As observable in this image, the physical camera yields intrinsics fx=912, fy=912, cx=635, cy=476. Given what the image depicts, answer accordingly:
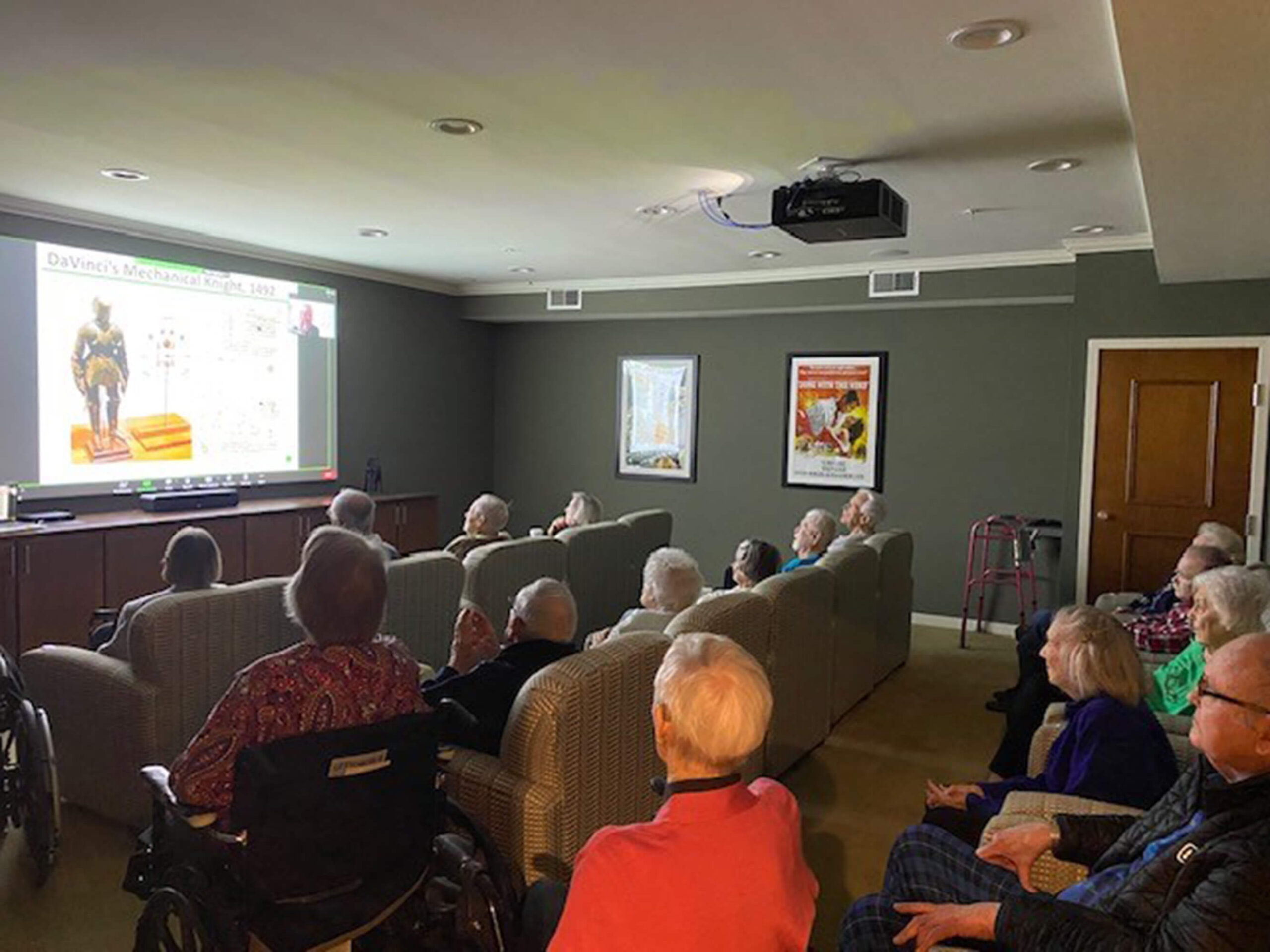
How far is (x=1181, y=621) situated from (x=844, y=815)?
1.65 metres

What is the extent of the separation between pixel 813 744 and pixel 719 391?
13.3ft

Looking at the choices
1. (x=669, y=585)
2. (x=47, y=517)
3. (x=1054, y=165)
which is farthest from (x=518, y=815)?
(x=47, y=517)

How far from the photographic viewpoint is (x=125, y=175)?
14.3 ft

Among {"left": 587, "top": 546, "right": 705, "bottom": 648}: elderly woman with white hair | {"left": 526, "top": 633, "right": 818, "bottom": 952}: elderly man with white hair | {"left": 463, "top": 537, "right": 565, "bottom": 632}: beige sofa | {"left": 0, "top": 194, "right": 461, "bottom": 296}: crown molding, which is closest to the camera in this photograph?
{"left": 526, "top": 633, "right": 818, "bottom": 952}: elderly man with white hair

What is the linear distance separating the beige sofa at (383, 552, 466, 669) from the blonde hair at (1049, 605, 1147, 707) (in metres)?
2.35

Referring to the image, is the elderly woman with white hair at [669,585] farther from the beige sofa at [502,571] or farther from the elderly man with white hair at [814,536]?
the elderly man with white hair at [814,536]

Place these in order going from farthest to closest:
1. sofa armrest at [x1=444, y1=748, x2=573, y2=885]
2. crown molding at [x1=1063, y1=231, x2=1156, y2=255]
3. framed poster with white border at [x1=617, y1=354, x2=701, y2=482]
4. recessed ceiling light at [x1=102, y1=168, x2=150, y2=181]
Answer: framed poster with white border at [x1=617, y1=354, x2=701, y2=482], crown molding at [x1=1063, y1=231, x2=1156, y2=255], recessed ceiling light at [x1=102, y1=168, x2=150, y2=181], sofa armrest at [x1=444, y1=748, x2=573, y2=885]

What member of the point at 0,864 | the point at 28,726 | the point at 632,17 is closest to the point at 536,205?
the point at 632,17

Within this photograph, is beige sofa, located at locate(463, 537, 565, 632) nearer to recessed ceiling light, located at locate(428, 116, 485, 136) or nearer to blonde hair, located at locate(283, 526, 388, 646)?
recessed ceiling light, located at locate(428, 116, 485, 136)

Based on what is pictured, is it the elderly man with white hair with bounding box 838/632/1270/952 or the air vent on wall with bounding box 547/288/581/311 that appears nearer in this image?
the elderly man with white hair with bounding box 838/632/1270/952

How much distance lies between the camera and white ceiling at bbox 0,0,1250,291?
252 cm

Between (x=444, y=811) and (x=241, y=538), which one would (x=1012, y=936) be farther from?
(x=241, y=538)

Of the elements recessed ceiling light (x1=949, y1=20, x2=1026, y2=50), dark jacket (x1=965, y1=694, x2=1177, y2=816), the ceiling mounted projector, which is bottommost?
dark jacket (x1=965, y1=694, x2=1177, y2=816)

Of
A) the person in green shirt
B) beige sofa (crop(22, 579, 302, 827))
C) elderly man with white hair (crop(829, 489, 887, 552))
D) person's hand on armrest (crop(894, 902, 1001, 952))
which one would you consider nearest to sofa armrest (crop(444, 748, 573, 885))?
person's hand on armrest (crop(894, 902, 1001, 952))
